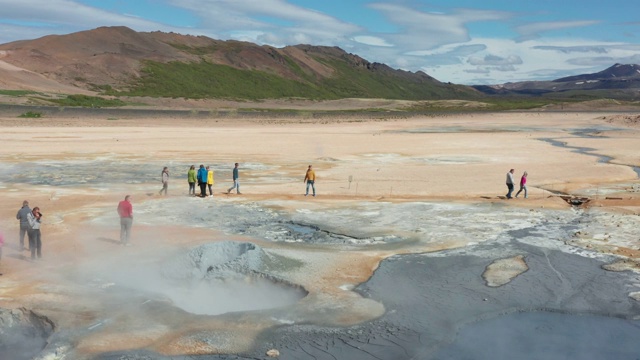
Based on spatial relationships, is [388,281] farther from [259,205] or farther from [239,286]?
[259,205]

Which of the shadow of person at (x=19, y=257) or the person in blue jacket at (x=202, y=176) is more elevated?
the person in blue jacket at (x=202, y=176)

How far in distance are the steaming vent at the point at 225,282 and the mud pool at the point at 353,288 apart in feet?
0.16

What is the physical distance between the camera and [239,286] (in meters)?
16.4

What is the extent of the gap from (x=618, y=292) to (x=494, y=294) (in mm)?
3282

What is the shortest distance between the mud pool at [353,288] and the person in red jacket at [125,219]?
1.60 ft

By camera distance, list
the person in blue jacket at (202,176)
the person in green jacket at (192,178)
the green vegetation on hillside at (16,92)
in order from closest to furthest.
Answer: the person in blue jacket at (202,176)
the person in green jacket at (192,178)
the green vegetation on hillside at (16,92)

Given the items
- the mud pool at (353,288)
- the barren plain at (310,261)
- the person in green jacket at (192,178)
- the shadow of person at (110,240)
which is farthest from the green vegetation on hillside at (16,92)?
the shadow of person at (110,240)

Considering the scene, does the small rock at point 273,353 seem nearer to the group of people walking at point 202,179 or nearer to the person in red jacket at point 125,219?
the person in red jacket at point 125,219

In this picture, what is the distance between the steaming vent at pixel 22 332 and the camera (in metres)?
12.3

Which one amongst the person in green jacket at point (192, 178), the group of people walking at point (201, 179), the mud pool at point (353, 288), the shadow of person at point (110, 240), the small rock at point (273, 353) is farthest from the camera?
the person in green jacket at point (192, 178)

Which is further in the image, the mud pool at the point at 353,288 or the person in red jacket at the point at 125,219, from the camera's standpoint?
the person in red jacket at the point at 125,219

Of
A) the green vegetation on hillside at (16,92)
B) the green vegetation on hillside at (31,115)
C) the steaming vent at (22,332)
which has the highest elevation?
the green vegetation on hillside at (16,92)

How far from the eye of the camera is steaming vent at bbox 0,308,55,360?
485 inches

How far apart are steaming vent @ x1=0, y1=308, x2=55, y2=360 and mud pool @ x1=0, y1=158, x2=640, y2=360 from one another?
0.11 m
